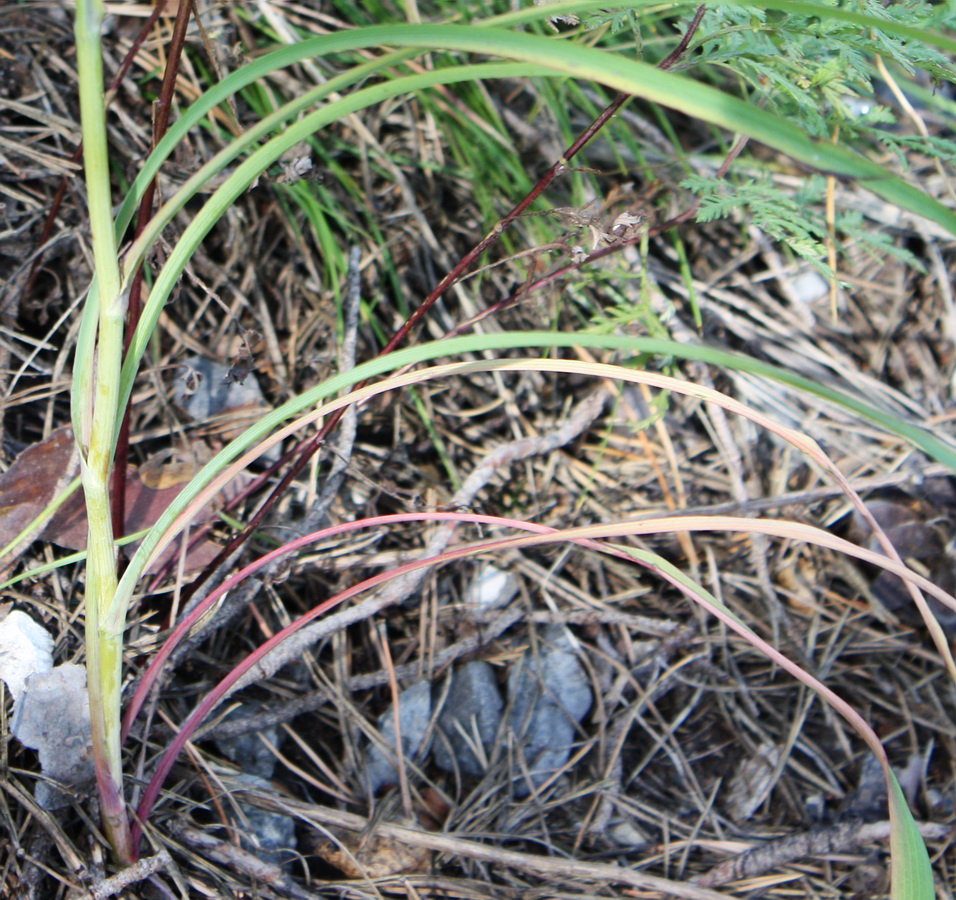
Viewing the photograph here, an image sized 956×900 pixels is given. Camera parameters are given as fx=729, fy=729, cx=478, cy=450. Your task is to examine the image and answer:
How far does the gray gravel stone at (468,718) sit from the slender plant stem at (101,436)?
588 millimetres

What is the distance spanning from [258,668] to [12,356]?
2.56ft

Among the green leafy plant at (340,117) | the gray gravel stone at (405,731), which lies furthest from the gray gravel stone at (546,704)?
the green leafy plant at (340,117)

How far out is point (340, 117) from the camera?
2.76ft

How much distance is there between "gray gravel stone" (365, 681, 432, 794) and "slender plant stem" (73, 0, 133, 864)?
0.46 metres

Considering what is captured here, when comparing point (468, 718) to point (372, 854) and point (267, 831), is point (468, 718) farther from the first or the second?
point (267, 831)

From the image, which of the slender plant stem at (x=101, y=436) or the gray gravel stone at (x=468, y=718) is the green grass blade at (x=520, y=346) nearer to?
the slender plant stem at (x=101, y=436)

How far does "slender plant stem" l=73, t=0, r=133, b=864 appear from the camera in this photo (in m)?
0.73

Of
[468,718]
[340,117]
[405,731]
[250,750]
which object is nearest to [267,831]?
[250,750]

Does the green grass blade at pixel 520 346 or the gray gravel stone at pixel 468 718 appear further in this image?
the gray gravel stone at pixel 468 718

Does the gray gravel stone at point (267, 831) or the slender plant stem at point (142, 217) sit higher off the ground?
the slender plant stem at point (142, 217)

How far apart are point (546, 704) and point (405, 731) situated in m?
0.29

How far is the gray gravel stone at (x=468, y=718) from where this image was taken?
4.66ft

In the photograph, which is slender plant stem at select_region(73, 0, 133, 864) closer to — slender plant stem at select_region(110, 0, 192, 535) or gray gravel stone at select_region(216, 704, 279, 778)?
slender plant stem at select_region(110, 0, 192, 535)

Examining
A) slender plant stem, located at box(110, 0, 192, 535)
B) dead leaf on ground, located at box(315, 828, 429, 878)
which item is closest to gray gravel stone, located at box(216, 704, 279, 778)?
dead leaf on ground, located at box(315, 828, 429, 878)
